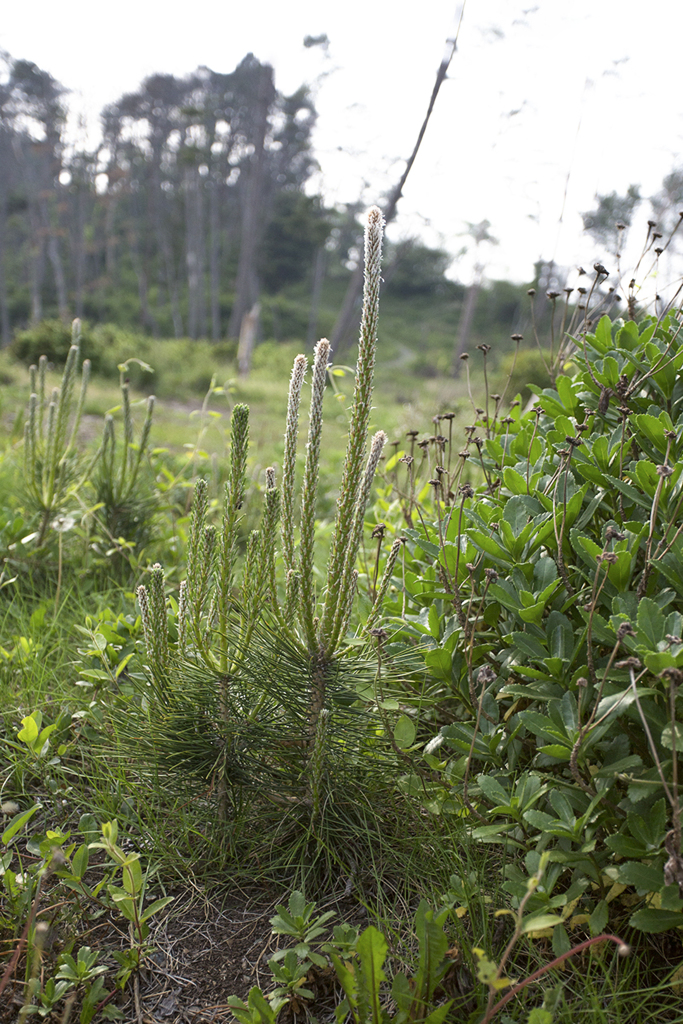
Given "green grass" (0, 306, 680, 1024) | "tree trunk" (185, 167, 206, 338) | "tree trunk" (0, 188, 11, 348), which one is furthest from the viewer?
"tree trunk" (185, 167, 206, 338)

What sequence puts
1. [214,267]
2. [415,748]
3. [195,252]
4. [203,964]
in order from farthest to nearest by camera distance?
[195,252] < [214,267] < [415,748] < [203,964]

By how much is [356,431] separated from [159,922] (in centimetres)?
139

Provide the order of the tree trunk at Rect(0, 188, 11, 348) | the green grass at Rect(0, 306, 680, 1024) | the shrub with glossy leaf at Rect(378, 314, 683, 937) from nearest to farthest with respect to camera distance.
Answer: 1. the shrub with glossy leaf at Rect(378, 314, 683, 937)
2. the green grass at Rect(0, 306, 680, 1024)
3. the tree trunk at Rect(0, 188, 11, 348)

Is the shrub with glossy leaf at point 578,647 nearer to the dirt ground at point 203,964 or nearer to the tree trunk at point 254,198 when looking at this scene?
the dirt ground at point 203,964

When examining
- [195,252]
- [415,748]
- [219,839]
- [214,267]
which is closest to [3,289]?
[214,267]

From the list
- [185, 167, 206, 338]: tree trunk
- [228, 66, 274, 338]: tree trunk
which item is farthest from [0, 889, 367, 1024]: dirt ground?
[185, 167, 206, 338]: tree trunk

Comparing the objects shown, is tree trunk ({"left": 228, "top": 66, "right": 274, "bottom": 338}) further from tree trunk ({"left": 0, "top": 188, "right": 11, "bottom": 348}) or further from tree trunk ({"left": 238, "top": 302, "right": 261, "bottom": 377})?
tree trunk ({"left": 0, "top": 188, "right": 11, "bottom": 348})

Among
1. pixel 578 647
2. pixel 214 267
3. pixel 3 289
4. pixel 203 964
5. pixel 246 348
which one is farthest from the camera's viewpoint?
pixel 214 267

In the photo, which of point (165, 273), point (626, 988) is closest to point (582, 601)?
point (626, 988)

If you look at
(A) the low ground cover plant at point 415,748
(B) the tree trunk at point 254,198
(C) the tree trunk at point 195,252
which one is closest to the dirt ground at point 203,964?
(A) the low ground cover plant at point 415,748

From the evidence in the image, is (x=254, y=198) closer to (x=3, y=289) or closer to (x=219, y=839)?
(x=3, y=289)

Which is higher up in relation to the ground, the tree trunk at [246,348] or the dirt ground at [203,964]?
the tree trunk at [246,348]

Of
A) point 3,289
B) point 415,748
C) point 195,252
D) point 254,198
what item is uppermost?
point 254,198

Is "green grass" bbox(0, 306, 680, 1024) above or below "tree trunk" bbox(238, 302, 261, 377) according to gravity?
below
